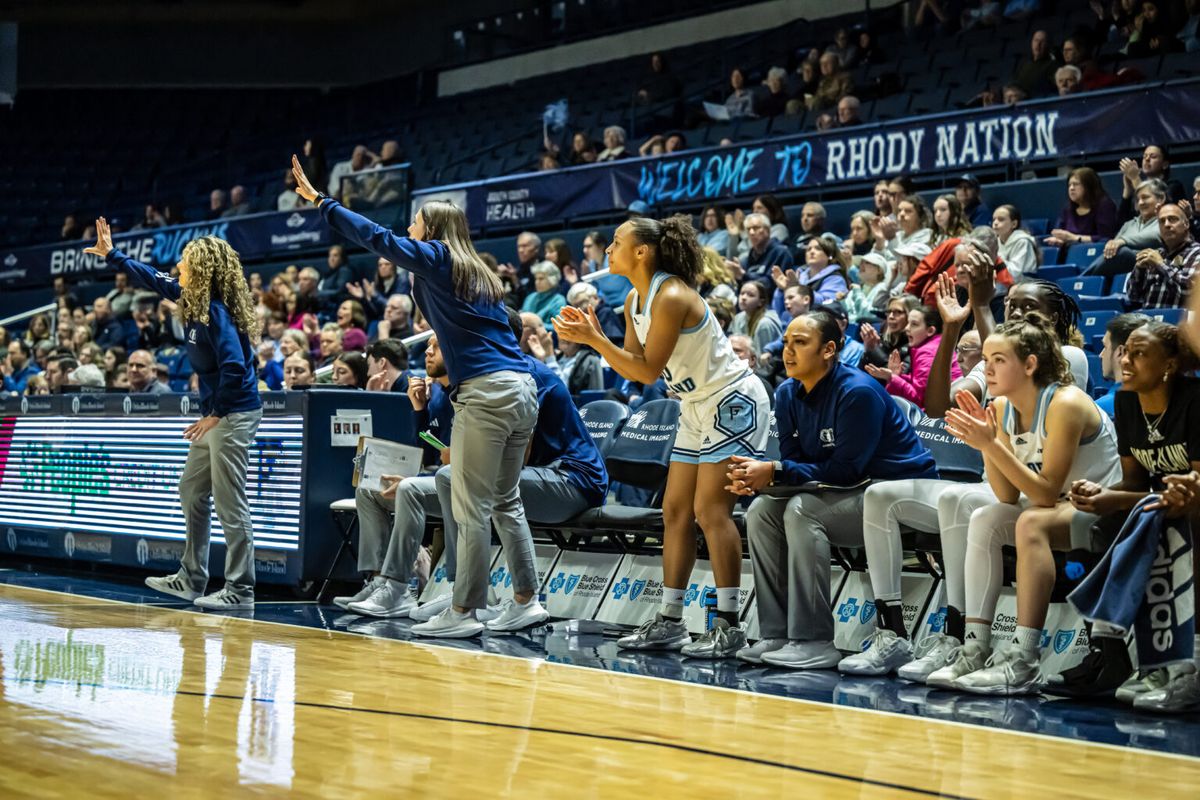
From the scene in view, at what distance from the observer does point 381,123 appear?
2134 centimetres

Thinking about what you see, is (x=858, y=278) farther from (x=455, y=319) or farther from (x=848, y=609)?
(x=455, y=319)

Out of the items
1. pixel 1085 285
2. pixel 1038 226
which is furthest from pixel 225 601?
pixel 1038 226

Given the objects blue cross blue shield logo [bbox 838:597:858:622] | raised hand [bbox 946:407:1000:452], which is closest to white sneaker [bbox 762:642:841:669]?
blue cross blue shield logo [bbox 838:597:858:622]

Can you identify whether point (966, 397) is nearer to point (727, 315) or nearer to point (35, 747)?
point (35, 747)

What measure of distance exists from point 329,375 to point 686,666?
4645 mm

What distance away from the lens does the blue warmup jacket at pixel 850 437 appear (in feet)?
17.4

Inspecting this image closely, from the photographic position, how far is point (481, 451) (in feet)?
19.1

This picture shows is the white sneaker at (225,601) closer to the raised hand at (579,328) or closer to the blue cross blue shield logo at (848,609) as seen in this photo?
the raised hand at (579,328)

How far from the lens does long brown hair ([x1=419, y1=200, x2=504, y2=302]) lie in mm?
5754

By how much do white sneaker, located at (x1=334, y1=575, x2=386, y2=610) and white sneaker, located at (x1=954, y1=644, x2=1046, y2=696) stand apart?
305 cm

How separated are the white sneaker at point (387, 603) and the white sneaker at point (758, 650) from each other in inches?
73.8

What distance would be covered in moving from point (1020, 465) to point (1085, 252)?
4.77m

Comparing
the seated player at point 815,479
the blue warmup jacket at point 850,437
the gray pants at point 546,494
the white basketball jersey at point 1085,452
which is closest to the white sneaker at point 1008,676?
the white basketball jersey at point 1085,452

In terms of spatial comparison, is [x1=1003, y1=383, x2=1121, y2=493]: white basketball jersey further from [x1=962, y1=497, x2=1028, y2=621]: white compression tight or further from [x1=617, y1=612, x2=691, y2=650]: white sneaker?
[x1=617, y1=612, x2=691, y2=650]: white sneaker
